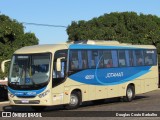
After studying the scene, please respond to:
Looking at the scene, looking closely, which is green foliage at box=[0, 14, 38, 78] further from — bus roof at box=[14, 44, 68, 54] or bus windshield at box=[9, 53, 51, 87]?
bus windshield at box=[9, 53, 51, 87]

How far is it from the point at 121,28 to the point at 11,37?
831 inches

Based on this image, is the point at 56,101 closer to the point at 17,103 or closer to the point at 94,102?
the point at 17,103

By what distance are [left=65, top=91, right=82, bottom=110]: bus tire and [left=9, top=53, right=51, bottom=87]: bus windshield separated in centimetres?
193

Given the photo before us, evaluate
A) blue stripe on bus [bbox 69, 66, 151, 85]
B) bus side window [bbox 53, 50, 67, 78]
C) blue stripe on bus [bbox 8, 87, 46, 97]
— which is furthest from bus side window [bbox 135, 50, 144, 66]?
blue stripe on bus [bbox 8, 87, 46, 97]

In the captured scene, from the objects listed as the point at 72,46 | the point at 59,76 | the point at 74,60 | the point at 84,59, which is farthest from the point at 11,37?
the point at 59,76

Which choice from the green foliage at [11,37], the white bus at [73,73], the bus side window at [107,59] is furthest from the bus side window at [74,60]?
the green foliage at [11,37]

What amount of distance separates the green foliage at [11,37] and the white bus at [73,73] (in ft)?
23.3

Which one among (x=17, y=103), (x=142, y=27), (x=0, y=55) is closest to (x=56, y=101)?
(x=17, y=103)

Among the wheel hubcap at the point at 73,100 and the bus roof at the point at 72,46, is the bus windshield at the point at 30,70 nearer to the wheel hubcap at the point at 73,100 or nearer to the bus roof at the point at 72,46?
the bus roof at the point at 72,46

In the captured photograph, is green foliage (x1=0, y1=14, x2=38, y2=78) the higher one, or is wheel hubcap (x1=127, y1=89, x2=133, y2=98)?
green foliage (x1=0, y1=14, x2=38, y2=78)

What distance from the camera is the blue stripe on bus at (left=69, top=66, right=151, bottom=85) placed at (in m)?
21.8

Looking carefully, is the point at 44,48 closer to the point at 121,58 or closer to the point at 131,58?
the point at 121,58

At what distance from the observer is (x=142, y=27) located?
50062 mm

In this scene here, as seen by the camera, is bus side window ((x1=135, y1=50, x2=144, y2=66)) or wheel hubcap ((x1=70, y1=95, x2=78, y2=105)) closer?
wheel hubcap ((x1=70, y1=95, x2=78, y2=105))
